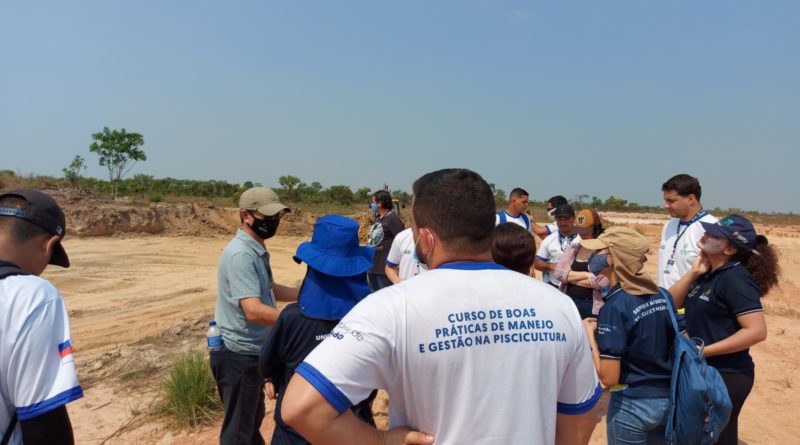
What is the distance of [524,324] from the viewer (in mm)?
1384

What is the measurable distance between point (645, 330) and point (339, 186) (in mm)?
42671

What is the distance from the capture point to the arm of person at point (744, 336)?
9.12 ft

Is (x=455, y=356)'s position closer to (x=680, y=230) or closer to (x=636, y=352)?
(x=636, y=352)

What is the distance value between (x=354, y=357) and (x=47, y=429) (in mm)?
1126

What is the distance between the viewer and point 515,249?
126 inches

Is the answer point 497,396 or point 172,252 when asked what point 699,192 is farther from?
point 172,252

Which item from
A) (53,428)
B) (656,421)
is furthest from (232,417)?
(656,421)

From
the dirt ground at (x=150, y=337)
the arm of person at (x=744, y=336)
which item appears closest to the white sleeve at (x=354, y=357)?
the arm of person at (x=744, y=336)

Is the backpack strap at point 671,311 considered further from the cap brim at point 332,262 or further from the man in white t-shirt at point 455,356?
the cap brim at point 332,262

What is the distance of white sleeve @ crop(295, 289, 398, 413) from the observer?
1.27m

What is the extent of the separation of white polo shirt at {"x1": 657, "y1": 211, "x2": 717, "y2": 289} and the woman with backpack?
1949 mm

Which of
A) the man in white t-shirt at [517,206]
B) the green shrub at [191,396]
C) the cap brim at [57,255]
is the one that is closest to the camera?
the cap brim at [57,255]

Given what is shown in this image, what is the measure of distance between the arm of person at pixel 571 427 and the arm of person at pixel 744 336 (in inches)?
68.8

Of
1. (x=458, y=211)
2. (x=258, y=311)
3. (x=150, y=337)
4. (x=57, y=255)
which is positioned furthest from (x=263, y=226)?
(x=150, y=337)
